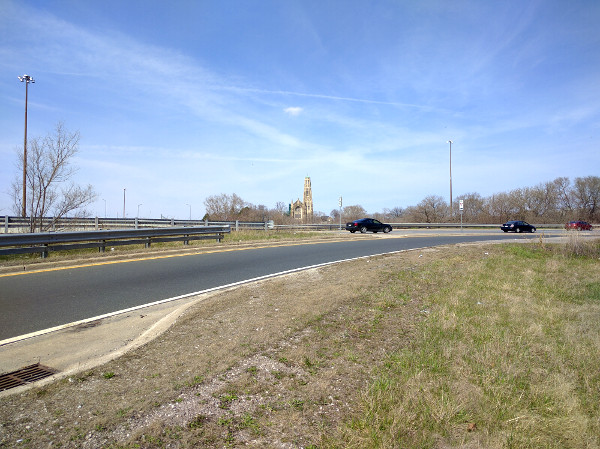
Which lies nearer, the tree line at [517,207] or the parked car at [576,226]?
the parked car at [576,226]

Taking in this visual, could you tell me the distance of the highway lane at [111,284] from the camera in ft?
20.8

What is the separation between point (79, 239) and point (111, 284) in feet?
16.7

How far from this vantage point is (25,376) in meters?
4.00

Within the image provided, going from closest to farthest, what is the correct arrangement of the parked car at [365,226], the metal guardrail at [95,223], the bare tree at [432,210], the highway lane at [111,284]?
the highway lane at [111,284] < the metal guardrail at [95,223] < the parked car at [365,226] < the bare tree at [432,210]

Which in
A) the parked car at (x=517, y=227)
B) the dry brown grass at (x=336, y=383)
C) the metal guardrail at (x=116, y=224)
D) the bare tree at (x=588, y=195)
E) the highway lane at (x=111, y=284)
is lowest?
→ the dry brown grass at (x=336, y=383)

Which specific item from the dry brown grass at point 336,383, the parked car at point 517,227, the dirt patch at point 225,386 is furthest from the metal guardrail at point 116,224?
the dry brown grass at point 336,383

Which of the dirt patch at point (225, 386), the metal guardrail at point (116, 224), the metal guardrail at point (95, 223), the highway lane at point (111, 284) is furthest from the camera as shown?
the metal guardrail at point (116, 224)

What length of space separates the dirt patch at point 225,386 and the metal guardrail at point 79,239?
24.6 feet

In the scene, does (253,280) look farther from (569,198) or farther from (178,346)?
(569,198)

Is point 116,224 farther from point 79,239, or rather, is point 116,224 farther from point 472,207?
point 472,207

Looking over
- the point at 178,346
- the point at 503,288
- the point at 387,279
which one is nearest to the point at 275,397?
the point at 178,346

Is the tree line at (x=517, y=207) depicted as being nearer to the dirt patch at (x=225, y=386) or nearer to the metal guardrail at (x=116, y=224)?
the metal guardrail at (x=116, y=224)

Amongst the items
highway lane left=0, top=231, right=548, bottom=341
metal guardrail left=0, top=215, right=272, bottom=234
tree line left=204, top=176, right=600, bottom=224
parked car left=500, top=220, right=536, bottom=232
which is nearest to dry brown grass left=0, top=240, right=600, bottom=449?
highway lane left=0, top=231, right=548, bottom=341

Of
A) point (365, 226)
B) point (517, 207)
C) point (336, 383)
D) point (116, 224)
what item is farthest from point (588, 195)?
point (336, 383)
